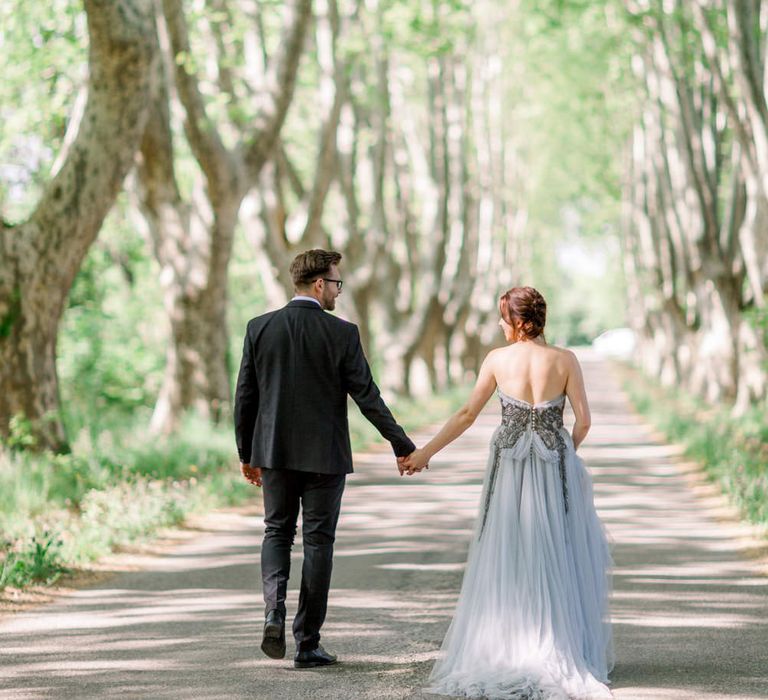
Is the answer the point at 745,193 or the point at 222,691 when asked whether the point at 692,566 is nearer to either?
the point at 222,691

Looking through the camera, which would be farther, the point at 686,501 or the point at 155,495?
the point at 686,501

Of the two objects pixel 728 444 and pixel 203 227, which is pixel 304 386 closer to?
pixel 203 227

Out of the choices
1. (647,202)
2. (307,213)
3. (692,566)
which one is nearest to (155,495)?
Result: (692,566)

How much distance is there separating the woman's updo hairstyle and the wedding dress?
0.35m

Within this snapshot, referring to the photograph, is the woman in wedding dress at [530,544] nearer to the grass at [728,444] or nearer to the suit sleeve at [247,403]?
the suit sleeve at [247,403]

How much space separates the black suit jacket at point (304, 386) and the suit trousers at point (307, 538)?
0.12 metres

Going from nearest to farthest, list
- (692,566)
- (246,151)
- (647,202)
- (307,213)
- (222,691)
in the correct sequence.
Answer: (222,691) < (692,566) < (246,151) < (307,213) < (647,202)

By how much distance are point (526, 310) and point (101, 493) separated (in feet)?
19.9

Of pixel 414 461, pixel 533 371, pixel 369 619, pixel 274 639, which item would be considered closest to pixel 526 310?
pixel 533 371

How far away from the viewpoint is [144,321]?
27531mm

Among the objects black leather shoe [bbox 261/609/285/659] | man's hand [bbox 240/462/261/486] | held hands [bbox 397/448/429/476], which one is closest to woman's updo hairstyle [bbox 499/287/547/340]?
held hands [bbox 397/448/429/476]

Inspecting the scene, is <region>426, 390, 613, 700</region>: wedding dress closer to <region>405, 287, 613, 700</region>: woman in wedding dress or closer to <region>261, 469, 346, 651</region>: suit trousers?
<region>405, 287, 613, 700</region>: woman in wedding dress

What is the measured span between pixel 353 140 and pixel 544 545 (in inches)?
823

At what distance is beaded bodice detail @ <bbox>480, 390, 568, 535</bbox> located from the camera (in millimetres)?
6520
